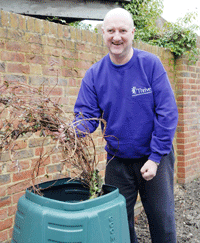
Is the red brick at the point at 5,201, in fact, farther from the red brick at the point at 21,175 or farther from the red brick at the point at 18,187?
the red brick at the point at 21,175

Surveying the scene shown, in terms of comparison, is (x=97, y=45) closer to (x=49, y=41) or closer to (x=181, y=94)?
(x=49, y=41)

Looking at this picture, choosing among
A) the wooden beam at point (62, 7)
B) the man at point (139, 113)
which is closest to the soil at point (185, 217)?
the man at point (139, 113)

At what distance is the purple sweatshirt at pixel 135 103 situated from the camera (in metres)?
2.05

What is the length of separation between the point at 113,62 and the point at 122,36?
0.84ft

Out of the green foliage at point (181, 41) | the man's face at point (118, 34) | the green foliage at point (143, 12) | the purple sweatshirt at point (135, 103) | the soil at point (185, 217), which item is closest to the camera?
the man's face at point (118, 34)

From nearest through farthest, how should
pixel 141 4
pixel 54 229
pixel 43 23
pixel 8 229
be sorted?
1. pixel 54 229
2. pixel 8 229
3. pixel 43 23
4. pixel 141 4

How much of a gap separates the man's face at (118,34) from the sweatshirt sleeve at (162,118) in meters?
0.28

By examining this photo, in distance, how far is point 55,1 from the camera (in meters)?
6.22

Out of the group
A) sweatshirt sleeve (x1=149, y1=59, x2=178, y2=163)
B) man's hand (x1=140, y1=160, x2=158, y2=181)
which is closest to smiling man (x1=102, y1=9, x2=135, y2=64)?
sweatshirt sleeve (x1=149, y1=59, x2=178, y2=163)

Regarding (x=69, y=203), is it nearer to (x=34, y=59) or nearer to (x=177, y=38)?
(x=34, y=59)

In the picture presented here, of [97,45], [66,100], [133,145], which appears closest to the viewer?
[133,145]

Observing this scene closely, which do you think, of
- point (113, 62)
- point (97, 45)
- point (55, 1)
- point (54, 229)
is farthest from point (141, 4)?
point (54, 229)

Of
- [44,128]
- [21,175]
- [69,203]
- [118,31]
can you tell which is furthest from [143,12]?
[69,203]

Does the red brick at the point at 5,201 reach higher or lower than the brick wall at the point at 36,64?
lower
